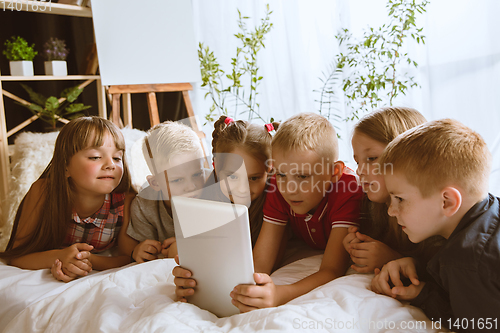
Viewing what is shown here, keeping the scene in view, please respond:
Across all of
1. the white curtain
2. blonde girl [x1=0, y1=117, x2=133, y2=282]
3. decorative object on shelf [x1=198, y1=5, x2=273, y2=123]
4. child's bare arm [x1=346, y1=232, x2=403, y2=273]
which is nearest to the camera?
child's bare arm [x1=346, y1=232, x2=403, y2=273]

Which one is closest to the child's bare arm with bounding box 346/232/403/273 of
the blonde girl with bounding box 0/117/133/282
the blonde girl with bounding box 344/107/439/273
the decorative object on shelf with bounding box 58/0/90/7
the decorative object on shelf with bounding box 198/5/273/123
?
the blonde girl with bounding box 344/107/439/273

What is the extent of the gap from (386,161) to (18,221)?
1170 mm

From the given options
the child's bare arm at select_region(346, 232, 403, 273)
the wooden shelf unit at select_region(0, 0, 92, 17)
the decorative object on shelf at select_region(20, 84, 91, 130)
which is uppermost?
the wooden shelf unit at select_region(0, 0, 92, 17)

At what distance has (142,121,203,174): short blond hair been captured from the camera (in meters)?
1.20

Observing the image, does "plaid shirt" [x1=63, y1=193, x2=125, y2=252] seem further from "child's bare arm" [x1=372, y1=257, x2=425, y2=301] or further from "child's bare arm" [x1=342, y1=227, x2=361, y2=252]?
"child's bare arm" [x1=372, y1=257, x2=425, y2=301]

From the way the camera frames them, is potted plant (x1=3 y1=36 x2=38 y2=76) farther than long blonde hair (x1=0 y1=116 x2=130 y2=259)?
Yes

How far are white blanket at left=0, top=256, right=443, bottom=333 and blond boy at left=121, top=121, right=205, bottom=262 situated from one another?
0.47 ft

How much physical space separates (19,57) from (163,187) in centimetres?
160

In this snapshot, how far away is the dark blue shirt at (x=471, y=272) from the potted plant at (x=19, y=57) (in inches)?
91.7

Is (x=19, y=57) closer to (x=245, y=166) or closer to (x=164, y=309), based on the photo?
(x=245, y=166)

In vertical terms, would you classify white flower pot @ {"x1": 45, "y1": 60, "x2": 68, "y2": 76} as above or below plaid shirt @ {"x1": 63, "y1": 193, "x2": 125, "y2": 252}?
above

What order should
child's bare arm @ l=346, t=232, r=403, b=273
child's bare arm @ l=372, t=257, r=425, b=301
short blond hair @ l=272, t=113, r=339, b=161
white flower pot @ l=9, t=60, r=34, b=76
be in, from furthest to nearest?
white flower pot @ l=9, t=60, r=34, b=76 → short blond hair @ l=272, t=113, r=339, b=161 → child's bare arm @ l=346, t=232, r=403, b=273 → child's bare arm @ l=372, t=257, r=425, b=301

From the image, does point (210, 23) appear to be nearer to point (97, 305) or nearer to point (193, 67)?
point (193, 67)

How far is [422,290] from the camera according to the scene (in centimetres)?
80
